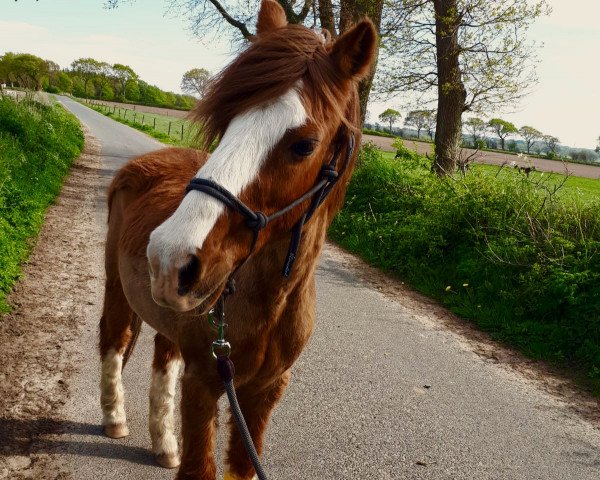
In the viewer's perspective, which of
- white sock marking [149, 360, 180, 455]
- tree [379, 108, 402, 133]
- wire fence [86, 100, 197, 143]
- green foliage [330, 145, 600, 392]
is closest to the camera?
wire fence [86, 100, 197, 143]

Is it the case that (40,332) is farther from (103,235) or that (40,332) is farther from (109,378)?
(103,235)

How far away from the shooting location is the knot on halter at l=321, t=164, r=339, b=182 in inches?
71.7

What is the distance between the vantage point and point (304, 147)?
5.60ft

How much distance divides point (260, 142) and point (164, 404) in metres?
2.16

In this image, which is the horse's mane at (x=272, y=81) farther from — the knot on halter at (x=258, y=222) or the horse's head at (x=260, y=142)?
the knot on halter at (x=258, y=222)

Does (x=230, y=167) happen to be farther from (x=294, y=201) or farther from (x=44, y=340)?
(x=44, y=340)

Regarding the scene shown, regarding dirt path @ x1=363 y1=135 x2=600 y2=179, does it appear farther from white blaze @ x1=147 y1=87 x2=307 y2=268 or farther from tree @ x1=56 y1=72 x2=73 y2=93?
tree @ x1=56 y1=72 x2=73 y2=93

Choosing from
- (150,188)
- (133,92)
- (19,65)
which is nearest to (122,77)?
(133,92)

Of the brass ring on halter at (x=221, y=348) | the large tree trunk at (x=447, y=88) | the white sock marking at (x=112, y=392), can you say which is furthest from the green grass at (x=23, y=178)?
the large tree trunk at (x=447, y=88)

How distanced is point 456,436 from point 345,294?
3.14 m

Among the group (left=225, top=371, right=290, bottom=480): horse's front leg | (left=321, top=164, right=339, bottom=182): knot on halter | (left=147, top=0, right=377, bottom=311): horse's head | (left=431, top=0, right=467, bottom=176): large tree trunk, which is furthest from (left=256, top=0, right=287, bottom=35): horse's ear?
(left=431, top=0, right=467, bottom=176): large tree trunk

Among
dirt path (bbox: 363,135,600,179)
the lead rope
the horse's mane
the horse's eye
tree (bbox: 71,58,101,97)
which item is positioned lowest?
the lead rope

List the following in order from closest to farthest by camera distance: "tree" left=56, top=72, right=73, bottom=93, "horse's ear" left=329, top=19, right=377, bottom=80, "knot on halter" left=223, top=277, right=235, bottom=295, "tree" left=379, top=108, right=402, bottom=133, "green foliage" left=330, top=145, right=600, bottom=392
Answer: "horse's ear" left=329, top=19, right=377, bottom=80
"knot on halter" left=223, top=277, right=235, bottom=295
"green foliage" left=330, top=145, right=600, bottom=392
"tree" left=379, top=108, right=402, bottom=133
"tree" left=56, top=72, right=73, bottom=93

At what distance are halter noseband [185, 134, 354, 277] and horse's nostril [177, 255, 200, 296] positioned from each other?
21 cm
